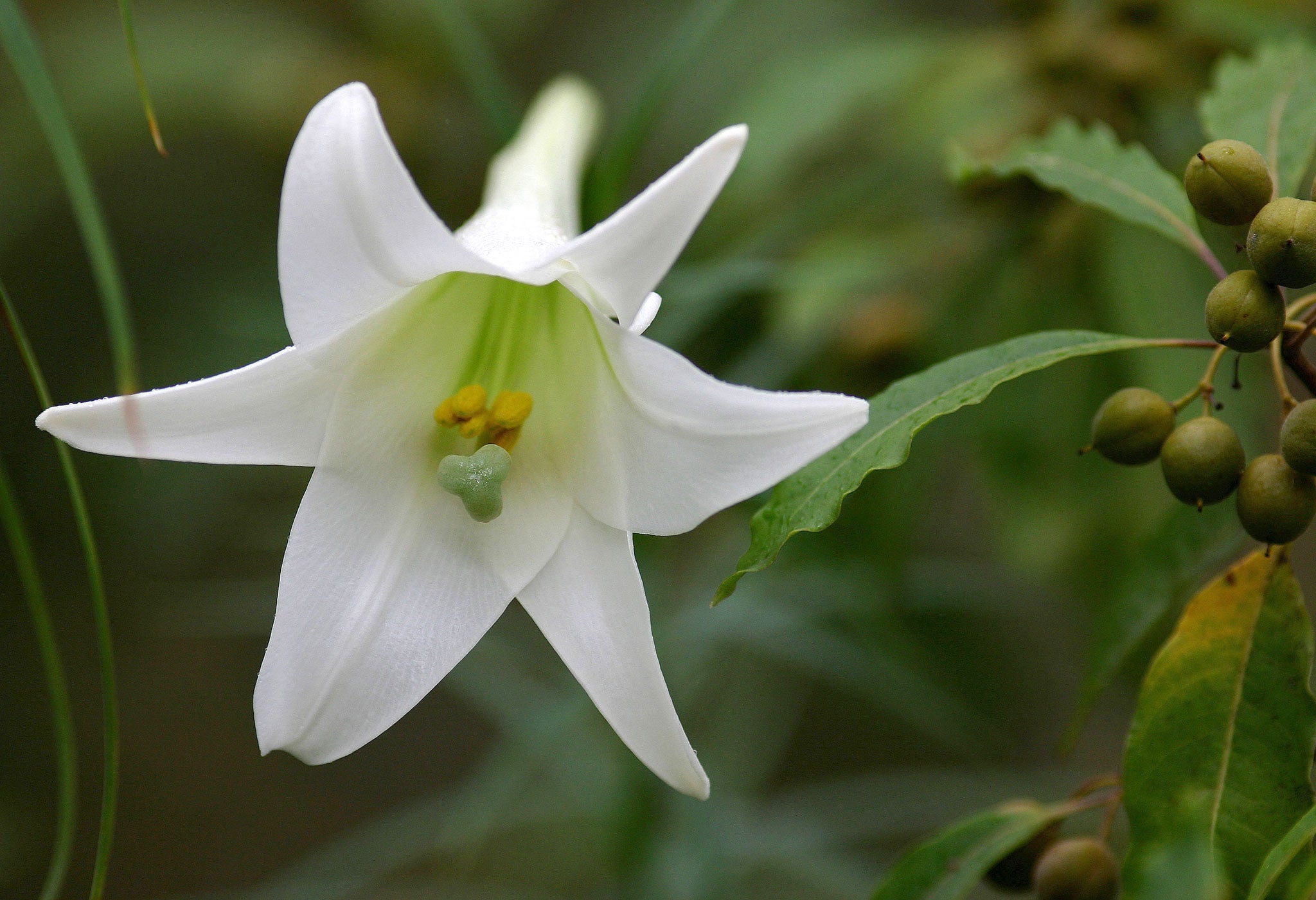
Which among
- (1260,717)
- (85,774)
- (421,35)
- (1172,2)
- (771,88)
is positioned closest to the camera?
(1260,717)

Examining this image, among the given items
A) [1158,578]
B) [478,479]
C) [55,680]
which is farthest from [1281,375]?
[55,680]

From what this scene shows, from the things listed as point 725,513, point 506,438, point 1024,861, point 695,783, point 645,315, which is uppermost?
point 645,315

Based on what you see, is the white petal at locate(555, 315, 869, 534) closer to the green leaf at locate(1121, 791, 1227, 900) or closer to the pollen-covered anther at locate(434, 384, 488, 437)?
the pollen-covered anther at locate(434, 384, 488, 437)

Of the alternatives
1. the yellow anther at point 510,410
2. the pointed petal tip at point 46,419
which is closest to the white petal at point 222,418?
the pointed petal tip at point 46,419

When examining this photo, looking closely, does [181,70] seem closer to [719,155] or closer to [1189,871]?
[719,155]

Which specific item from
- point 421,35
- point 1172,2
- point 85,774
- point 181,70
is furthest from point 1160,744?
point 85,774

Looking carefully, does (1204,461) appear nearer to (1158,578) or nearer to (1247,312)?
(1247,312)
